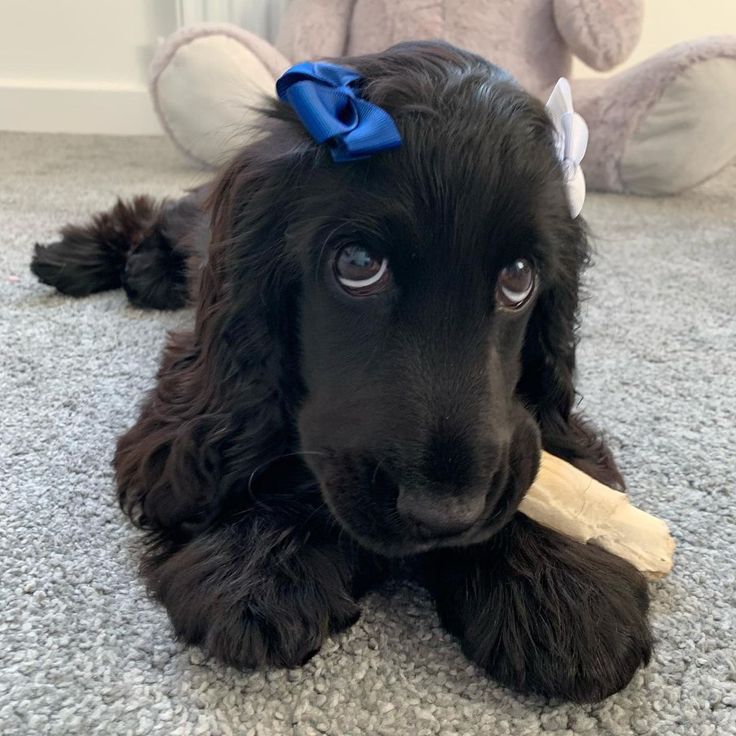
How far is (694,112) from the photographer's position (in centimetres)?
265

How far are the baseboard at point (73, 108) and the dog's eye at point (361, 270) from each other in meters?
3.01

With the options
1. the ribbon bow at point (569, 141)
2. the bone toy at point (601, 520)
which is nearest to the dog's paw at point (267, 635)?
the bone toy at point (601, 520)

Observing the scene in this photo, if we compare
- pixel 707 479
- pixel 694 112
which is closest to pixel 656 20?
pixel 694 112

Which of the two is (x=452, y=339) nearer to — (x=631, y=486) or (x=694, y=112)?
(x=631, y=486)

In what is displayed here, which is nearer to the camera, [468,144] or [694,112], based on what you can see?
[468,144]

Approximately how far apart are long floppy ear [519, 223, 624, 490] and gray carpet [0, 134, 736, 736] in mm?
110

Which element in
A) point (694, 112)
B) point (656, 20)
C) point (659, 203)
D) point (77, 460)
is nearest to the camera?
point (77, 460)

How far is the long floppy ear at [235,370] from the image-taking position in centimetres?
90

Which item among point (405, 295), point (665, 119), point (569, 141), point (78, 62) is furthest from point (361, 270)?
point (78, 62)

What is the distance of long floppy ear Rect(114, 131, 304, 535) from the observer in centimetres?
90

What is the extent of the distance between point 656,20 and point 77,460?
3.32 meters

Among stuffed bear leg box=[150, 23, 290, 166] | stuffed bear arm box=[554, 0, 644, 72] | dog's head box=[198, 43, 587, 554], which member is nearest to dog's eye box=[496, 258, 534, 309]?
dog's head box=[198, 43, 587, 554]

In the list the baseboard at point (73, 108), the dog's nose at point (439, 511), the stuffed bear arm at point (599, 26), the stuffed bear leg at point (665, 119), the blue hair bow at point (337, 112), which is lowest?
the baseboard at point (73, 108)

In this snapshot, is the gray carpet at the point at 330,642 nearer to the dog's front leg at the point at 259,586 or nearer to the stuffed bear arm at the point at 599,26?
the dog's front leg at the point at 259,586
